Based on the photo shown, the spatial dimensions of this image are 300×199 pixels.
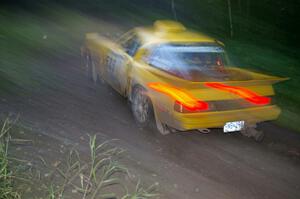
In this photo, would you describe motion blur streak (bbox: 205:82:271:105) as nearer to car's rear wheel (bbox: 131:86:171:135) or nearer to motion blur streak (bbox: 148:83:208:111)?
motion blur streak (bbox: 148:83:208:111)

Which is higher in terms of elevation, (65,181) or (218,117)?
(218,117)

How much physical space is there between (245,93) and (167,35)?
1.83 metres

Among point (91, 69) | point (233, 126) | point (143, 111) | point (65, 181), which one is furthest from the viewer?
point (91, 69)

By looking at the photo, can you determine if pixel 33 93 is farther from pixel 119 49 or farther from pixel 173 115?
pixel 173 115

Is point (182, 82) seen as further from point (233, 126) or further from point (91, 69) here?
point (91, 69)

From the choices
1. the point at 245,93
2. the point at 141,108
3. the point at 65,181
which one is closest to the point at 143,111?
the point at 141,108

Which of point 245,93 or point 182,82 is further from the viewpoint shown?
point 245,93

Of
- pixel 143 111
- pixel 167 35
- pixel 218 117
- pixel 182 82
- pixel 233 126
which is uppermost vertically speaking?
pixel 167 35

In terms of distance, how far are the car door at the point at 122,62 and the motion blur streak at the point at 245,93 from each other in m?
1.66

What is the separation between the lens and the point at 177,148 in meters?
5.79

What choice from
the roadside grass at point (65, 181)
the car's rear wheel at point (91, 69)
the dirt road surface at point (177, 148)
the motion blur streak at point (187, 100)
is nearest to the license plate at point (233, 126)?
the dirt road surface at point (177, 148)

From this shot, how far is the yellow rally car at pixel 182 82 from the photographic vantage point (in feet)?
18.0

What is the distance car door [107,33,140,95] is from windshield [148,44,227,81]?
45 cm

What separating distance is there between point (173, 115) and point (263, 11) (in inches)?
517
